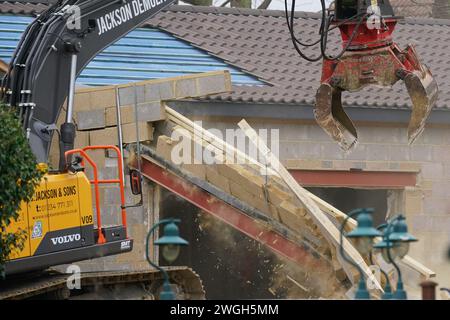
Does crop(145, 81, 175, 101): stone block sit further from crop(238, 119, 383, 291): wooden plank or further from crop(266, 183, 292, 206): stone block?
crop(266, 183, 292, 206): stone block

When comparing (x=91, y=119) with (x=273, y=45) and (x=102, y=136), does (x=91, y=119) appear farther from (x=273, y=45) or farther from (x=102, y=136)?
(x=273, y=45)

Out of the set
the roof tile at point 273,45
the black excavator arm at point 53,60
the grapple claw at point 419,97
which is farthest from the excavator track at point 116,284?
the roof tile at point 273,45

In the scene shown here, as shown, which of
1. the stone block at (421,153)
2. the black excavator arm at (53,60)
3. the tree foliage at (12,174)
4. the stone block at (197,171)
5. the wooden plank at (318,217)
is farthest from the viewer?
the stone block at (421,153)

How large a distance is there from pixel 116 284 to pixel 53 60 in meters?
2.73

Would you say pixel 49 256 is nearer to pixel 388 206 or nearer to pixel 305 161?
pixel 305 161

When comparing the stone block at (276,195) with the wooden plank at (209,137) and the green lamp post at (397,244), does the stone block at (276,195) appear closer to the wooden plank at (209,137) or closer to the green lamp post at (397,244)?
the wooden plank at (209,137)

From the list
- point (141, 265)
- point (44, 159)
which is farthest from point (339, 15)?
point (141, 265)

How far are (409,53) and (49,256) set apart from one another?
4.41 metres

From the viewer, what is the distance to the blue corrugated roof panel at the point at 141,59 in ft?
66.2

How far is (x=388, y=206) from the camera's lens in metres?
21.2

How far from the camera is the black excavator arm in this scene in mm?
14328

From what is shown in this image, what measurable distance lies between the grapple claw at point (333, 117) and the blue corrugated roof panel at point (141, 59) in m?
6.55

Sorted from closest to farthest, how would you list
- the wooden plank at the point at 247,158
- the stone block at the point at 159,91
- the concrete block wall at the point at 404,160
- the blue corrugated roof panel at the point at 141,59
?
the wooden plank at the point at 247,158, the stone block at the point at 159,91, the blue corrugated roof panel at the point at 141,59, the concrete block wall at the point at 404,160

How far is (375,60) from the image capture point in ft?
44.1
